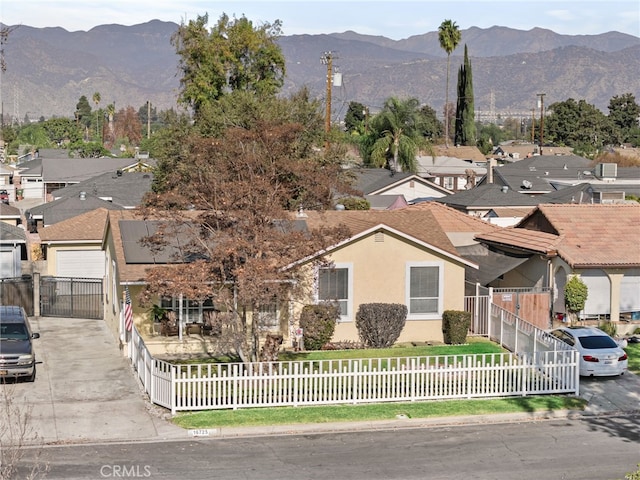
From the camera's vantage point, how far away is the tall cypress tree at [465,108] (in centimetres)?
12769

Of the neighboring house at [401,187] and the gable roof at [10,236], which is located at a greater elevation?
the neighboring house at [401,187]

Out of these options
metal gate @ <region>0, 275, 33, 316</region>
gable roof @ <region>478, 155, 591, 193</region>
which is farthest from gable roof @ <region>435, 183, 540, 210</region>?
metal gate @ <region>0, 275, 33, 316</region>

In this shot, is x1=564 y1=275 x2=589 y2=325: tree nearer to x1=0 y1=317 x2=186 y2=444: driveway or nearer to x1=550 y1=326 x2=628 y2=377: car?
x1=550 y1=326 x2=628 y2=377: car

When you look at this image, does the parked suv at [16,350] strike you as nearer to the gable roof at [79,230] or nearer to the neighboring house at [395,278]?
the neighboring house at [395,278]

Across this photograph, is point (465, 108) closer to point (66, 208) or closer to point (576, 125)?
point (576, 125)

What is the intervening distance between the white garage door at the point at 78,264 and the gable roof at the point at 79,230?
620 mm

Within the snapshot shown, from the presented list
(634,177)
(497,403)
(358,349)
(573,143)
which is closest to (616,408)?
(497,403)

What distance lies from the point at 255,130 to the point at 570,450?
10.9 m

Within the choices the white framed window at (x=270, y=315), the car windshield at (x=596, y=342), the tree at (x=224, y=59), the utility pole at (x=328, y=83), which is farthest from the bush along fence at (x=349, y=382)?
the tree at (x=224, y=59)

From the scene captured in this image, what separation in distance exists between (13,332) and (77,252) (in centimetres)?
1474

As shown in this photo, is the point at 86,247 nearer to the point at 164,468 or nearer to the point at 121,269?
the point at 121,269

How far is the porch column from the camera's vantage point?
3120cm

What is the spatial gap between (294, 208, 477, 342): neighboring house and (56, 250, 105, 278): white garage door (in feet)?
43.6

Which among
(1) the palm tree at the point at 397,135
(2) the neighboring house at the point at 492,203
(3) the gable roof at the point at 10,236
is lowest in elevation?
(3) the gable roof at the point at 10,236
